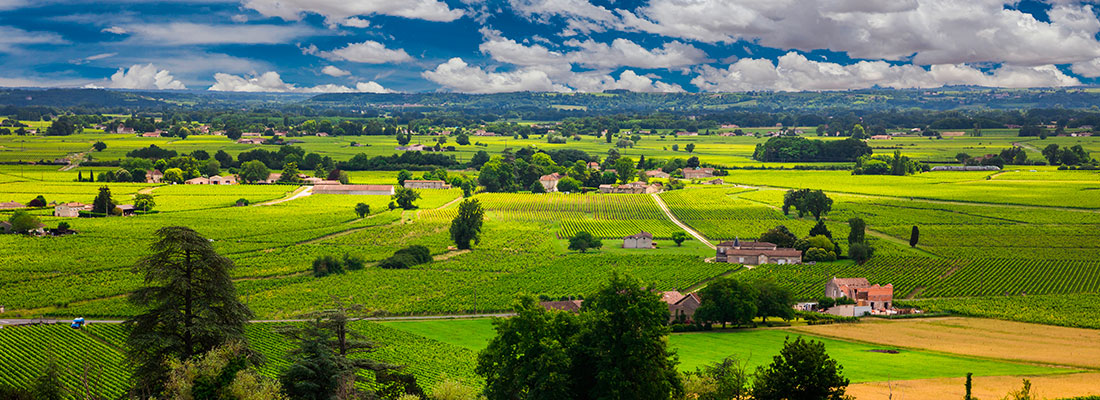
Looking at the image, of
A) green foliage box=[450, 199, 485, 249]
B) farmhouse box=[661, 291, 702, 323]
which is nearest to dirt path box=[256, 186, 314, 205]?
green foliage box=[450, 199, 485, 249]

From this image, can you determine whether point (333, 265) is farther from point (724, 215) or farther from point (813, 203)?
point (813, 203)

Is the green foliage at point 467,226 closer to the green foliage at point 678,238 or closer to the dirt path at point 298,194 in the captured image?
the green foliage at point 678,238

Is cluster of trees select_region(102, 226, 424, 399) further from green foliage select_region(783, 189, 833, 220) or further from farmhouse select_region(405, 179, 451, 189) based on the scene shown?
farmhouse select_region(405, 179, 451, 189)

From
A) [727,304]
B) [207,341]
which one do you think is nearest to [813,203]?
[727,304]

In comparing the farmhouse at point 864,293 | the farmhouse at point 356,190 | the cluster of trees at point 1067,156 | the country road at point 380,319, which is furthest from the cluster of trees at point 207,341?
the cluster of trees at point 1067,156

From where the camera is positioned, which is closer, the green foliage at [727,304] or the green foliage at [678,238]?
the green foliage at [727,304]
